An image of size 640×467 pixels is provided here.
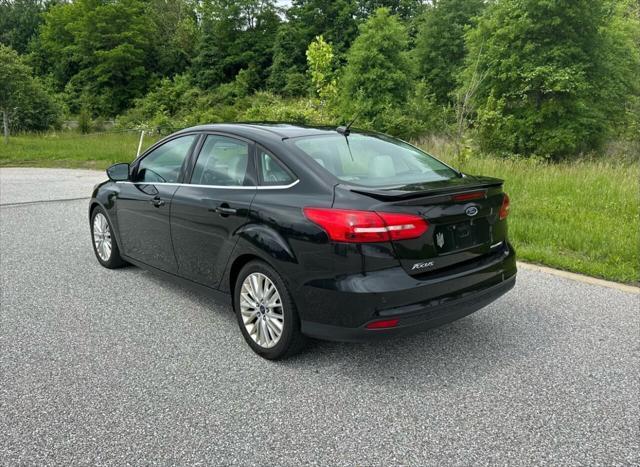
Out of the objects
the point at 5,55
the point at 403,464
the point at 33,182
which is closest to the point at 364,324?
the point at 403,464

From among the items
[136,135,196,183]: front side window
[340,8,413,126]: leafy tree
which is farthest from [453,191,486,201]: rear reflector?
[340,8,413,126]: leafy tree

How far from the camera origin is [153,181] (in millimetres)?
4520

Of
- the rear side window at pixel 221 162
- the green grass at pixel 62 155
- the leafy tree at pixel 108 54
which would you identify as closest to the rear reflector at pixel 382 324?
the rear side window at pixel 221 162

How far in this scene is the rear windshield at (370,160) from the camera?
334 cm

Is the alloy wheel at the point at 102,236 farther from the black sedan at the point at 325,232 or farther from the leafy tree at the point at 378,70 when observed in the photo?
the leafy tree at the point at 378,70

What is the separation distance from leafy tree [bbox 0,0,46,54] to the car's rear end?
7734 centimetres

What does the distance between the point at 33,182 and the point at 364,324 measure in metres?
12.9

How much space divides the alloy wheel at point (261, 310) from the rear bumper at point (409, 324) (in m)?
0.27

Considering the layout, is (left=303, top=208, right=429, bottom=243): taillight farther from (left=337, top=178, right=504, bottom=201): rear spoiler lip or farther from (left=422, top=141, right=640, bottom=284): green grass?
(left=422, top=141, right=640, bottom=284): green grass

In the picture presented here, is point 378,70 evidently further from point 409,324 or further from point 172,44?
point 172,44

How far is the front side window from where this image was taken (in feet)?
14.0

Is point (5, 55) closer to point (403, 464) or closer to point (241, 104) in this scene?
point (241, 104)

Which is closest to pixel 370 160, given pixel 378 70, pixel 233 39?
pixel 378 70

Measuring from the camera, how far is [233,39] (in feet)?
177
